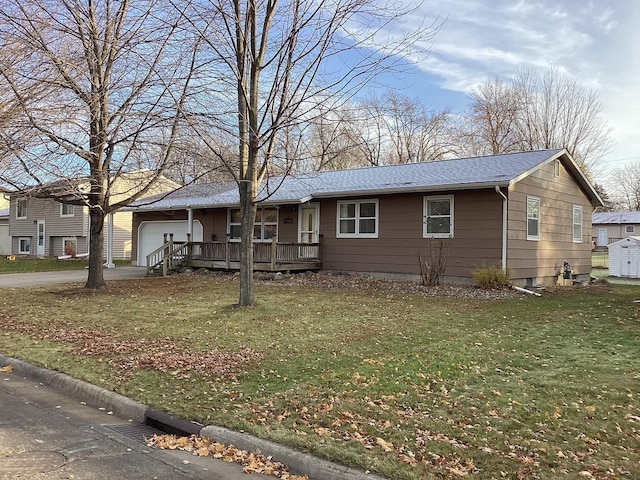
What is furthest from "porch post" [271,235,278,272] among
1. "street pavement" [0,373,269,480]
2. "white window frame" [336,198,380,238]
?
"street pavement" [0,373,269,480]

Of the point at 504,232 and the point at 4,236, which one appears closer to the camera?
the point at 504,232

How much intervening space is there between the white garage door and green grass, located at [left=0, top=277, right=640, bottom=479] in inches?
460

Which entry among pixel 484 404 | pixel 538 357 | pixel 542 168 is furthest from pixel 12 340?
pixel 542 168

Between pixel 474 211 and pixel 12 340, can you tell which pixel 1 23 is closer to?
pixel 12 340

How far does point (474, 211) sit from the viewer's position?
15.4 m

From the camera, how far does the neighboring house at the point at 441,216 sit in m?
15.3

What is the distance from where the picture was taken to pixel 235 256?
63.5ft

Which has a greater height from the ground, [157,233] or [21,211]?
A: [21,211]

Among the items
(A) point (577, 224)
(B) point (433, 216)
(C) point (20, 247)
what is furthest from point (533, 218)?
(C) point (20, 247)

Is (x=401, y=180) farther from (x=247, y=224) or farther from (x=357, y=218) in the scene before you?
(x=247, y=224)

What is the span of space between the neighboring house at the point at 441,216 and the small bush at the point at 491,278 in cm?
58

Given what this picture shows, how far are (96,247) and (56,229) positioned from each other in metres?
22.0

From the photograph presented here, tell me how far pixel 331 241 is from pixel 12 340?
11.8 meters

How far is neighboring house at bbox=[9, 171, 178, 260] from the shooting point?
105ft
